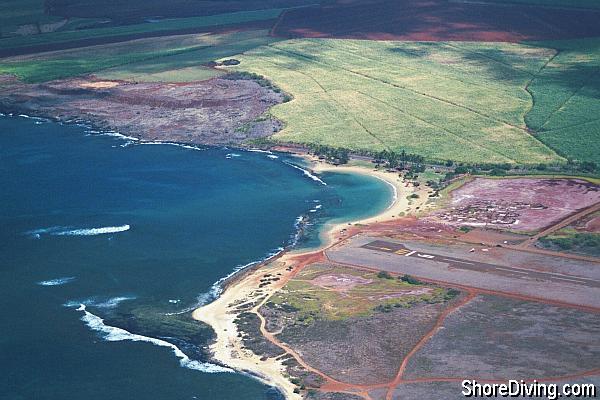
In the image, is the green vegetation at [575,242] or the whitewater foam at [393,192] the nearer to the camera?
the green vegetation at [575,242]

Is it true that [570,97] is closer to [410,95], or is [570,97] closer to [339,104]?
[410,95]

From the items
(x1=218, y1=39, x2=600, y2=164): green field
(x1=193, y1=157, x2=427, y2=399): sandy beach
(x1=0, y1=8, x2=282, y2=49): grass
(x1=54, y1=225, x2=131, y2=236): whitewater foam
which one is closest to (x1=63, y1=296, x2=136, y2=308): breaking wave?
(x1=193, y1=157, x2=427, y2=399): sandy beach

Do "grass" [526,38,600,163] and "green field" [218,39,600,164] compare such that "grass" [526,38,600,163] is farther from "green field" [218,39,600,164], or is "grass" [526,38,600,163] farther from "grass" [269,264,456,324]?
"grass" [269,264,456,324]

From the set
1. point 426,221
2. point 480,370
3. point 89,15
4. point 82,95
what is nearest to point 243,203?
point 426,221

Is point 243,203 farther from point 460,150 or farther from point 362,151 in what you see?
point 460,150

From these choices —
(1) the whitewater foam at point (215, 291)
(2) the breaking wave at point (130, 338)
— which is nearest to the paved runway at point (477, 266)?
(1) the whitewater foam at point (215, 291)

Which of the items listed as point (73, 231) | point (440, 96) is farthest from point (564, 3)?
point (73, 231)

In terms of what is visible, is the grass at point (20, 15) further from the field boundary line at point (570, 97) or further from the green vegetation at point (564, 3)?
the field boundary line at point (570, 97)

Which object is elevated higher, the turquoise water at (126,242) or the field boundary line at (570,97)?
the field boundary line at (570,97)

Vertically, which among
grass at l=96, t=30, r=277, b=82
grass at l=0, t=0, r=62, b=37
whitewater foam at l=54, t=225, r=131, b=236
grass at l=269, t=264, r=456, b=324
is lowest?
grass at l=269, t=264, r=456, b=324
